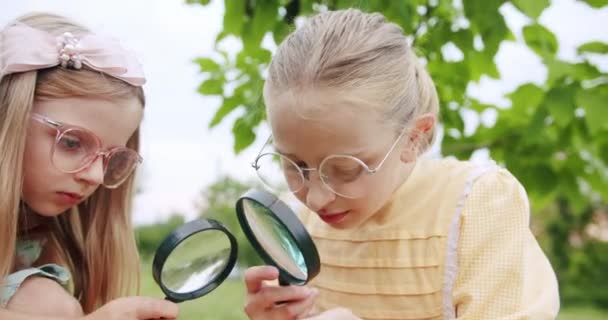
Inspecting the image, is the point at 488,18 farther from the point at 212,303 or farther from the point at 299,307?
the point at 212,303

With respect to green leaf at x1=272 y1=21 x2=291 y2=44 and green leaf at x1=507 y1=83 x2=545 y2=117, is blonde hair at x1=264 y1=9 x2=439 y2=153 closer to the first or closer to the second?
green leaf at x1=272 y1=21 x2=291 y2=44

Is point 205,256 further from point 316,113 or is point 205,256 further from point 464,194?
point 464,194

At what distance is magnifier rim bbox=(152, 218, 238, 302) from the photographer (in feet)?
5.92

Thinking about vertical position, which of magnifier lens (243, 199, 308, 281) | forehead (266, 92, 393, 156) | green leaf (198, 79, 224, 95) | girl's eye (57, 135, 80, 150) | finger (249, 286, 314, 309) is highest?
forehead (266, 92, 393, 156)

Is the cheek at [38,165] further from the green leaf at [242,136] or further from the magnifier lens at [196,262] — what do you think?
the green leaf at [242,136]

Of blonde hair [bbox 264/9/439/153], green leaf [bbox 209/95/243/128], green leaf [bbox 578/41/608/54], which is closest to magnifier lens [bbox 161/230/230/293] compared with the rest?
blonde hair [bbox 264/9/439/153]

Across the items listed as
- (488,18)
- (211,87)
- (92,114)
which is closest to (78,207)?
(92,114)

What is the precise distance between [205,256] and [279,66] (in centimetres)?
50

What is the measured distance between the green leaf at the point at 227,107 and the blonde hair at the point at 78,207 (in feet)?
2.83

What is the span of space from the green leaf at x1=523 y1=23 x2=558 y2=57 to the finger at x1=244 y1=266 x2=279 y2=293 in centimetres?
161

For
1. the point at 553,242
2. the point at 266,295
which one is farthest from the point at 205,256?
the point at 553,242

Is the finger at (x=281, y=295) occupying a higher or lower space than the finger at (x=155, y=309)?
lower

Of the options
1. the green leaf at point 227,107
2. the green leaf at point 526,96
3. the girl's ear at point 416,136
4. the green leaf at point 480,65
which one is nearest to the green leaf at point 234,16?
the green leaf at point 227,107

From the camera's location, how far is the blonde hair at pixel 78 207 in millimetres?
2150
